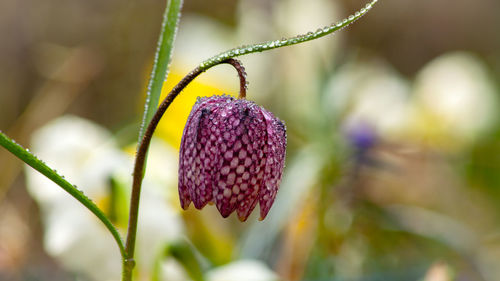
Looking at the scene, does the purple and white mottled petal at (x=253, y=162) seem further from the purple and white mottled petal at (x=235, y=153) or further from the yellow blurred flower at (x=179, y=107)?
the yellow blurred flower at (x=179, y=107)

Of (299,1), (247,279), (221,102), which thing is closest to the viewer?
(221,102)

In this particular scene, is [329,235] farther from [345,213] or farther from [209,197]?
[209,197]

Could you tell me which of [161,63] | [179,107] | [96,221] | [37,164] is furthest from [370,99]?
[37,164]

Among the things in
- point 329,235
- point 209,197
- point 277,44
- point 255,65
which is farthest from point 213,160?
point 255,65

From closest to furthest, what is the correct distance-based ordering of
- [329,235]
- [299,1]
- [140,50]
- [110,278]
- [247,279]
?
[247,279] < [110,278] < [329,235] < [299,1] < [140,50]

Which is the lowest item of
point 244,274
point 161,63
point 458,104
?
point 244,274

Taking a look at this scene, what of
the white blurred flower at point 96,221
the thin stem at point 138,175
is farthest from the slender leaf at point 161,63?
the white blurred flower at point 96,221

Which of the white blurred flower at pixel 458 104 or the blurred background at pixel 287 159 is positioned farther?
the white blurred flower at pixel 458 104

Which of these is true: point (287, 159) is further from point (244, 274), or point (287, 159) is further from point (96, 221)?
point (244, 274)
